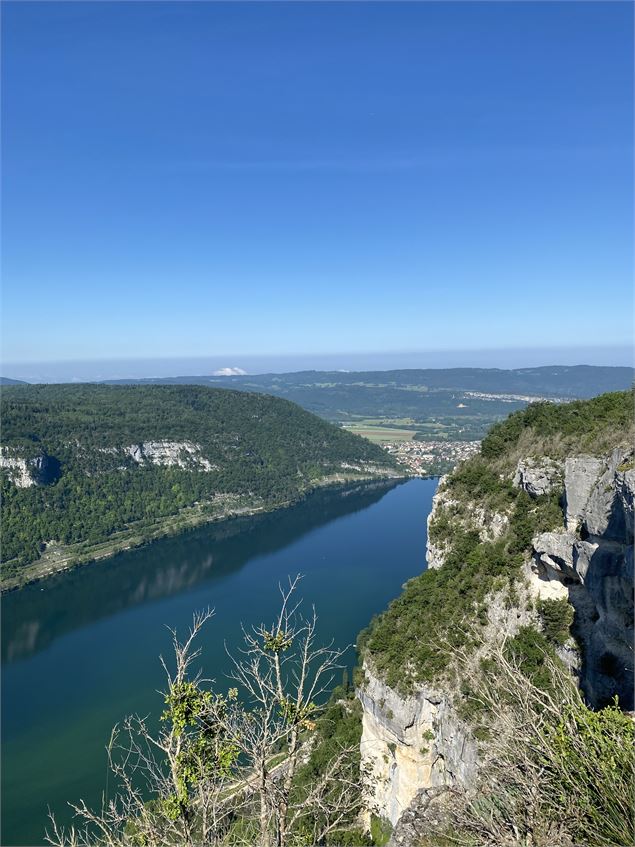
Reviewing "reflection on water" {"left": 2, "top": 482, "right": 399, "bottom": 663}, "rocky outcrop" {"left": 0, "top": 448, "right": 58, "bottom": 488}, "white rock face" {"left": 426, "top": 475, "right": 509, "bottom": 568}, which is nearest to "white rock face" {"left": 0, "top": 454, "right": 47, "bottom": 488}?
"rocky outcrop" {"left": 0, "top": 448, "right": 58, "bottom": 488}

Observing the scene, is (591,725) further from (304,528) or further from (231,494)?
(231,494)

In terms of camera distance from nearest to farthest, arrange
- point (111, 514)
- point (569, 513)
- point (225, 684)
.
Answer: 1. point (569, 513)
2. point (225, 684)
3. point (111, 514)

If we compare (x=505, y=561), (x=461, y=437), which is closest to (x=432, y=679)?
(x=505, y=561)

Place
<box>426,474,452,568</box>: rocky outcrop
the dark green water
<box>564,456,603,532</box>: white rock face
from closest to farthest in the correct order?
<box>564,456,603,532</box>: white rock face
<box>426,474,452,568</box>: rocky outcrop
the dark green water

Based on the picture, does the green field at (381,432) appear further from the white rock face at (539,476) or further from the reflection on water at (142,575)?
the white rock face at (539,476)

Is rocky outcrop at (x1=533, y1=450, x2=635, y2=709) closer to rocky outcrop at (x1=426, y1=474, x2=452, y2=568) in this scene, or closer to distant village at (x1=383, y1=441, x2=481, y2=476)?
rocky outcrop at (x1=426, y1=474, x2=452, y2=568)
